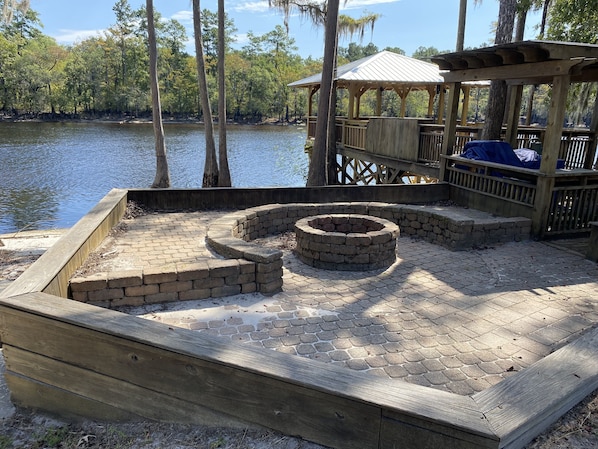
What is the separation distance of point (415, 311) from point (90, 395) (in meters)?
3.04

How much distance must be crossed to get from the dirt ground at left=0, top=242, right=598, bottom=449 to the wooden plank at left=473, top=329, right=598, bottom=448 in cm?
6

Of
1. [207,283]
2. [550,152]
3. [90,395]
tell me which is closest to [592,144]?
[550,152]

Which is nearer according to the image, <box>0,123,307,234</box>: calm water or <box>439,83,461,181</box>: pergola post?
<box>439,83,461,181</box>: pergola post

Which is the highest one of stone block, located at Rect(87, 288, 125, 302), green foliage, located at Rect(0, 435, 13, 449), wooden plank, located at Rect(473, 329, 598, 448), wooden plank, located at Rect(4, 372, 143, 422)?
wooden plank, located at Rect(473, 329, 598, 448)

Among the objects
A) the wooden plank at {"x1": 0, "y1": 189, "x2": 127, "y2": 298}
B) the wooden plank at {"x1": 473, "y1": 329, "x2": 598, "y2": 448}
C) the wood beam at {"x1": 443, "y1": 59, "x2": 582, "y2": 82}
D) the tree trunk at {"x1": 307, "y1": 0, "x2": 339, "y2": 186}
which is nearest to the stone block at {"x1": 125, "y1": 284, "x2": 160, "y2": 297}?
the wooden plank at {"x1": 0, "y1": 189, "x2": 127, "y2": 298}

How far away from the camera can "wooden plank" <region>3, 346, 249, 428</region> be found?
103 inches

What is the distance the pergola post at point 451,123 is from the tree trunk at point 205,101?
29.3 ft

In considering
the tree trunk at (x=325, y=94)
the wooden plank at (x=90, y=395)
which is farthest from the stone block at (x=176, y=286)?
the tree trunk at (x=325, y=94)

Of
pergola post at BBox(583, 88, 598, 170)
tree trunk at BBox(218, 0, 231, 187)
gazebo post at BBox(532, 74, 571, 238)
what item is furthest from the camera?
tree trunk at BBox(218, 0, 231, 187)

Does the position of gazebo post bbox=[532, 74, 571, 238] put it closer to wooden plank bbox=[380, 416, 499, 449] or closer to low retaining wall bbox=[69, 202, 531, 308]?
low retaining wall bbox=[69, 202, 531, 308]

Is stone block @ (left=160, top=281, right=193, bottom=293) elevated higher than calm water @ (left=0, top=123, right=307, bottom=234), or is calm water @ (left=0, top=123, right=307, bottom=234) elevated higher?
stone block @ (left=160, top=281, right=193, bottom=293)

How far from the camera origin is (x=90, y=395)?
2.92 meters

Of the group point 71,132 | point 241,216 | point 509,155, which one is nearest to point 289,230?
point 241,216

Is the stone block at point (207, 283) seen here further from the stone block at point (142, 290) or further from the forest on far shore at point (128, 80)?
the forest on far shore at point (128, 80)
